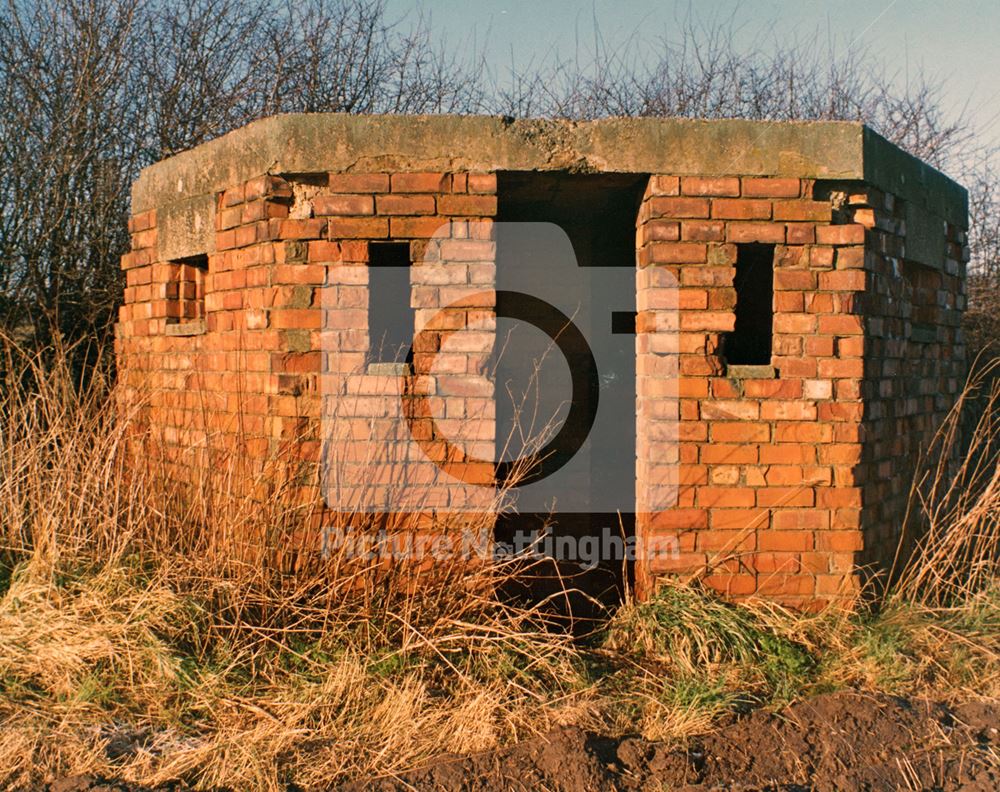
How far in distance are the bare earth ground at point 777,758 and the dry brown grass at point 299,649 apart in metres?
0.10

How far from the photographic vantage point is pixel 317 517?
4027mm

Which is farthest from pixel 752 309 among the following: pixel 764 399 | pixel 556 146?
pixel 556 146

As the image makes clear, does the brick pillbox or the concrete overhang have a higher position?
the concrete overhang

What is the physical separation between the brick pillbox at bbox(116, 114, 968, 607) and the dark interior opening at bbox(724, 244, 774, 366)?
0.80 meters

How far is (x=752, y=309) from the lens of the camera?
5.21m

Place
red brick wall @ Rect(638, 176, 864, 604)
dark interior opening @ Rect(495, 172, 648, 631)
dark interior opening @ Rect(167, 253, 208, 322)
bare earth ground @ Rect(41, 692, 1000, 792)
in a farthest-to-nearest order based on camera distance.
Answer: dark interior opening @ Rect(167, 253, 208, 322) → dark interior opening @ Rect(495, 172, 648, 631) → red brick wall @ Rect(638, 176, 864, 604) → bare earth ground @ Rect(41, 692, 1000, 792)

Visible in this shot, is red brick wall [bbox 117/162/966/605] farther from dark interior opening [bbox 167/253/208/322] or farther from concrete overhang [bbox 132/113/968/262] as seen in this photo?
dark interior opening [bbox 167/253/208/322]

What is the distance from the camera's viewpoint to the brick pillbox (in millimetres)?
4039

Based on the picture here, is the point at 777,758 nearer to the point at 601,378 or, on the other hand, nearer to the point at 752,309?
the point at 752,309

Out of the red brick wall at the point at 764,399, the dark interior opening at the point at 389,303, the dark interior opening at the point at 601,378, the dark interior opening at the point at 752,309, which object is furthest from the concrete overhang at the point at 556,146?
the dark interior opening at the point at 752,309

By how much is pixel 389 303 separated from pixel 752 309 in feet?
6.97

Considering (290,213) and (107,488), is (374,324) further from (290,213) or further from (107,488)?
(107,488)

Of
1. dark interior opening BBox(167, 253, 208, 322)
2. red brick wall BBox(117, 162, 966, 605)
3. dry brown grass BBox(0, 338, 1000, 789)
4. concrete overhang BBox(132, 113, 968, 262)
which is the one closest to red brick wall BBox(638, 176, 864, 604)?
red brick wall BBox(117, 162, 966, 605)

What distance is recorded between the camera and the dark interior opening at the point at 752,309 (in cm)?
508
